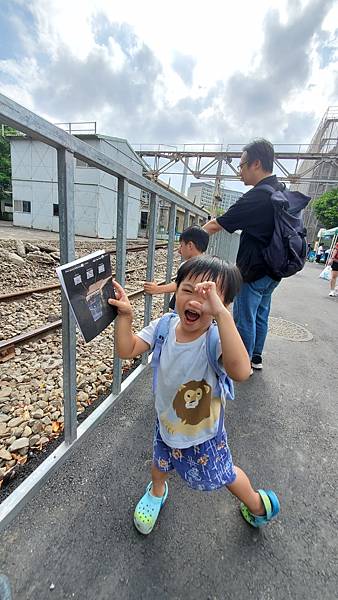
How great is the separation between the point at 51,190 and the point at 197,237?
19.9 m

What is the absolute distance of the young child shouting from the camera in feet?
3.52

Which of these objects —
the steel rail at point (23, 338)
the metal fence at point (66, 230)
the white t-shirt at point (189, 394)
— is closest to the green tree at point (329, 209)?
the steel rail at point (23, 338)

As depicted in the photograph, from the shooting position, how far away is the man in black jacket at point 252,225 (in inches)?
83.8

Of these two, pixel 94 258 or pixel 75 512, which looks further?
pixel 75 512

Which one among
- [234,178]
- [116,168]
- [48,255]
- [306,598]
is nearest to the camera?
[306,598]

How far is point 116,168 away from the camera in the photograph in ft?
4.98

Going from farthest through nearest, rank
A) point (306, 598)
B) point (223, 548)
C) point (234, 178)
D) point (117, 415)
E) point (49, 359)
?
1. point (234, 178)
2. point (49, 359)
3. point (117, 415)
4. point (223, 548)
5. point (306, 598)

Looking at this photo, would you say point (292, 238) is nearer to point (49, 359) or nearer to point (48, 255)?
point (49, 359)

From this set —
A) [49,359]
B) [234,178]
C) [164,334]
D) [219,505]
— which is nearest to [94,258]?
[164,334]

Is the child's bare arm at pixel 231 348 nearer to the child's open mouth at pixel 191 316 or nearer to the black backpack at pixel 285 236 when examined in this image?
the child's open mouth at pixel 191 316

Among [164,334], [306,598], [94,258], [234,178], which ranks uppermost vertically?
[234,178]

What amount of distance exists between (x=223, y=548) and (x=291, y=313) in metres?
4.62

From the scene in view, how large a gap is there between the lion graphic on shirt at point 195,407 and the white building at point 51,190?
1921 cm

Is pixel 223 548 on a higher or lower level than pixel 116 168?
→ lower
